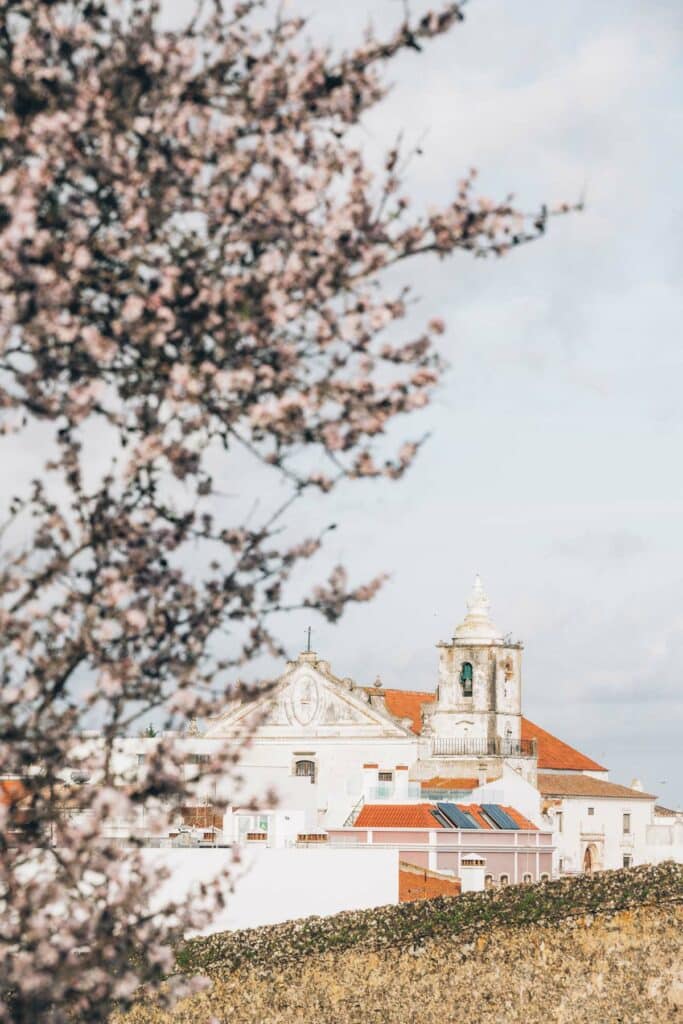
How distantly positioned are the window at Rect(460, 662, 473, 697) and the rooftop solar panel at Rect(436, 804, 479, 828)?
23.2m

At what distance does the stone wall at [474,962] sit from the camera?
22.5 metres

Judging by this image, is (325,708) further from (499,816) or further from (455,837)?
(455,837)

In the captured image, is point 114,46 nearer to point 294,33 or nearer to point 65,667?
point 294,33

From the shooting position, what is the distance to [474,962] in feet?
85.5

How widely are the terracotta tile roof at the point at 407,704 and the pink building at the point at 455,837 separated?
69.7 feet

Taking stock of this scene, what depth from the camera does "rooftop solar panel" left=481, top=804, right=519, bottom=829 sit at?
6093 cm

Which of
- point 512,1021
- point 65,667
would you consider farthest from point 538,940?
point 65,667

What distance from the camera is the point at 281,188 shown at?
6.22 meters

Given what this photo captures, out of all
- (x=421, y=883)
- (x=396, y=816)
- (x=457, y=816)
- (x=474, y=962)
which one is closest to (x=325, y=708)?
(x=457, y=816)

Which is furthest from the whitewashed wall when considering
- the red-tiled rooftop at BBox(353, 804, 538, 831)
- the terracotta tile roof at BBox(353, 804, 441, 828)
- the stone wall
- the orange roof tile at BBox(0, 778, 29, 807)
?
the orange roof tile at BBox(0, 778, 29, 807)

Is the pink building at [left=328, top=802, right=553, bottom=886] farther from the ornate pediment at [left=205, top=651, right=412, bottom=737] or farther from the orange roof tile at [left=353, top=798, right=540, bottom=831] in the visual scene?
the ornate pediment at [left=205, top=651, right=412, bottom=737]

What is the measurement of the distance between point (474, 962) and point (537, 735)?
225 ft

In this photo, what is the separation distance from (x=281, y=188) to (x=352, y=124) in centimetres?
46

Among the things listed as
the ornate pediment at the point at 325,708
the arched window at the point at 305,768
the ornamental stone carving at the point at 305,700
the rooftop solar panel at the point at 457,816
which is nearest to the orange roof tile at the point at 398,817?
the rooftop solar panel at the point at 457,816
